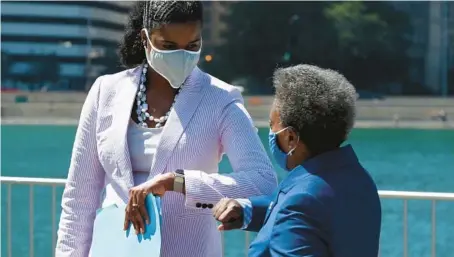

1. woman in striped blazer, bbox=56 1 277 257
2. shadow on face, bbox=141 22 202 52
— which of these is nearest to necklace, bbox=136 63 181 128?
woman in striped blazer, bbox=56 1 277 257

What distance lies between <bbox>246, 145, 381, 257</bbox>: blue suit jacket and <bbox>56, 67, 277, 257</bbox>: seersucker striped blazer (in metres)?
0.25

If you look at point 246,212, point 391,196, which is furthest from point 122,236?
point 391,196

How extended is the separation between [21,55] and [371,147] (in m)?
27.5

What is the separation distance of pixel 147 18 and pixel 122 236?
19.8 inches

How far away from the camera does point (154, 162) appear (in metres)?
1.83

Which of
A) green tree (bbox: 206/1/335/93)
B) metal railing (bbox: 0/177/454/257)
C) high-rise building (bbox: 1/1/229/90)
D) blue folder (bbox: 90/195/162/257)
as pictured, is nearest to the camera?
blue folder (bbox: 90/195/162/257)

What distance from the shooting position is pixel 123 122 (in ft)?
6.15

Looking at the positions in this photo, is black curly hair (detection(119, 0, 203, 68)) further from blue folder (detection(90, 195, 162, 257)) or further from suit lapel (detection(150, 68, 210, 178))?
blue folder (detection(90, 195, 162, 257))

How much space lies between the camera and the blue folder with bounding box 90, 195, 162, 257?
5.81 feet

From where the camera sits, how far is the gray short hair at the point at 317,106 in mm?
1518

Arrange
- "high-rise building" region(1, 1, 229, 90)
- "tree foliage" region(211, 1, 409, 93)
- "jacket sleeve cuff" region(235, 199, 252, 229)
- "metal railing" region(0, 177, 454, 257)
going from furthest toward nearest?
"high-rise building" region(1, 1, 229, 90) < "tree foliage" region(211, 1, 409, 93) < "metal railing" region(0, 177, 454, 257) < "jacket sleeve cuff" region(235, 199, 252, 229)

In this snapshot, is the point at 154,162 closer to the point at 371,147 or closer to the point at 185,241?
the point at 185,241

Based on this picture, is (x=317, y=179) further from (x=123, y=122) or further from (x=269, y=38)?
(x=269, y=38)

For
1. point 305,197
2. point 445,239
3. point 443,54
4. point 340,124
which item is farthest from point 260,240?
point 443,54
